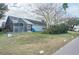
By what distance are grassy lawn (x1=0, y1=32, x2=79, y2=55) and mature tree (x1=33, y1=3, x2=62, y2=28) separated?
0.46ft

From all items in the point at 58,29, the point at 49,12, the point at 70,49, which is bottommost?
the point at 70,49

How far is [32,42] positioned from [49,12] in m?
0.34

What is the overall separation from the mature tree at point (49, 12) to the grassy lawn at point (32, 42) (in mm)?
140

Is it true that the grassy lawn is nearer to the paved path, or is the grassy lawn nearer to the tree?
the paved path

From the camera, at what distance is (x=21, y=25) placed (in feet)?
7.74

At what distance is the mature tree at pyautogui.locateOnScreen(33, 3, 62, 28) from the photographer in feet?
7.74

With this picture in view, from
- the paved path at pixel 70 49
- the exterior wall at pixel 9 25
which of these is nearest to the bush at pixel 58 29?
the paved path at pixel 70 49

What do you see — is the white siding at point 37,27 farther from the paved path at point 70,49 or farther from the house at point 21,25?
the paved path at point 70,49

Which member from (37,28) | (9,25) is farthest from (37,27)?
(9,25)

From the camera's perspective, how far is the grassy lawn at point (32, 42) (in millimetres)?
2324

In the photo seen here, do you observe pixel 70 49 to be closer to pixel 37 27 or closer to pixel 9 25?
pixel 37 27

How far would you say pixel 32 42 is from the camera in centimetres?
235

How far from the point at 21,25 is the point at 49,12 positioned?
0.30 metres

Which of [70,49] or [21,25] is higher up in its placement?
[21,25]
